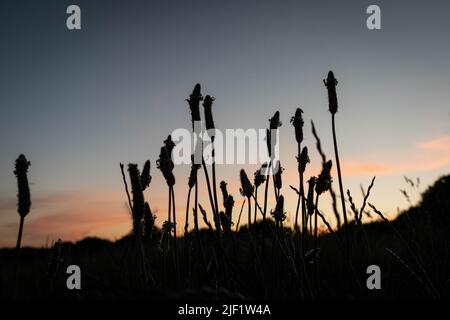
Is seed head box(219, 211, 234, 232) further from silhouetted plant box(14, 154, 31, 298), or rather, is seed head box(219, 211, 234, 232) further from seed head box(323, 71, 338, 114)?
silhouetted plant box(14, 154, 31, 298)

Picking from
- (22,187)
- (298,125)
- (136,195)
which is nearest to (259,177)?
(298,125)

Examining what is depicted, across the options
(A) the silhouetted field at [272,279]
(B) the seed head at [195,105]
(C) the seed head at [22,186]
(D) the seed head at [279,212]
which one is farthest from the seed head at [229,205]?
(C) the seed head at [22,186]

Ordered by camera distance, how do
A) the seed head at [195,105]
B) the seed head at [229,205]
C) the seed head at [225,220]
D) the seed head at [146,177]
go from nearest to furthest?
the seed head at [195,105], the seed head at [146,177], the seed head at [225,220], the seed head at [229,205]

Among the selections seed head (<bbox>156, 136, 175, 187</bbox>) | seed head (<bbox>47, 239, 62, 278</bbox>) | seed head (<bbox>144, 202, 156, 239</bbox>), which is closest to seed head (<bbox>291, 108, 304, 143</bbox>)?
seed head (<bbox>156, 136, 175, 187</bbox>)

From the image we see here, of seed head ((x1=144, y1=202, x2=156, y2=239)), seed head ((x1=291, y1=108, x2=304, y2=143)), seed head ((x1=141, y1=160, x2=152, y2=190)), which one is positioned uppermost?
seed head ((x1=291, y1=108, x2=304, y2=143))

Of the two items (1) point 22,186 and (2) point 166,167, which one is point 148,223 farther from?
(1) point 22,186

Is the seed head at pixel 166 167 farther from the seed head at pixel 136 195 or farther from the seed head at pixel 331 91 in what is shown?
the seed head at pixel 331 91

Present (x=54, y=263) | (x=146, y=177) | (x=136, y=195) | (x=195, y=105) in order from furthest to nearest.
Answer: (x=146, y=177) → (x=195, y=105) → (x=54, y=263) → (x=136, y=195)

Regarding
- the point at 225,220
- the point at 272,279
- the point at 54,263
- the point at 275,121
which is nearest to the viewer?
the point at 54,263
